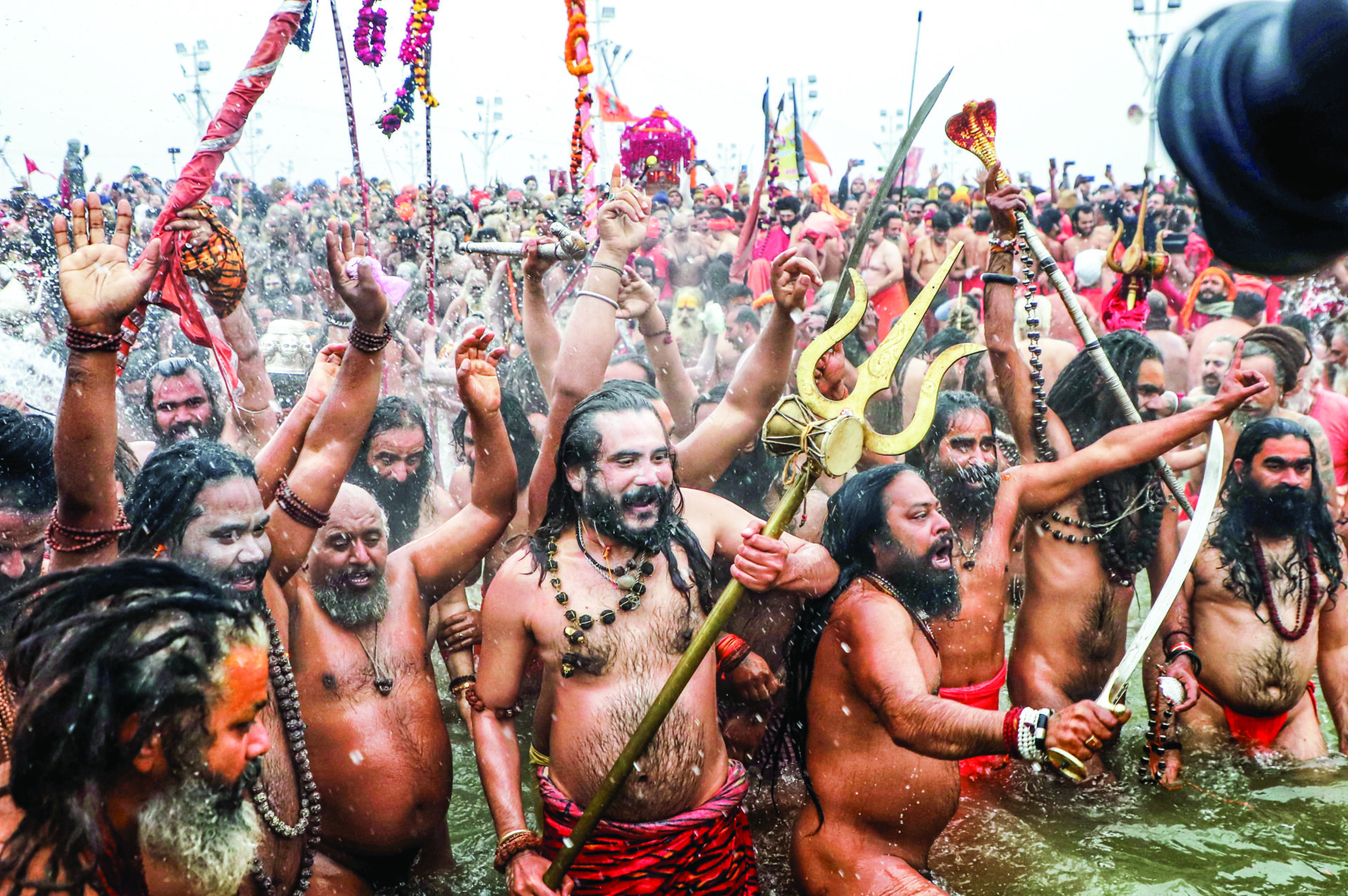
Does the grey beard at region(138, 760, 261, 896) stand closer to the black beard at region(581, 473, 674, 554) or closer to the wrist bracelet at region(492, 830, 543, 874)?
the wrist bracelet at region(492, 830, 543, 874)

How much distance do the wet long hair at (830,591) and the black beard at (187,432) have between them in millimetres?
2800

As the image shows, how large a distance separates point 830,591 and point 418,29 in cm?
356

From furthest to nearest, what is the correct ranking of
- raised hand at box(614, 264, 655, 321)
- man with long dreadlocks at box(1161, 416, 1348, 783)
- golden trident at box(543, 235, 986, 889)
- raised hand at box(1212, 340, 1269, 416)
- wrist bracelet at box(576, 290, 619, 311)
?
1. raised hand at box(614, 264, 655, 321)
2. man with long dreadlocks at box(1161, 416, 1348, 783)
3. wrist bracelet at box(576, 290, 619, 311)
4. raised hand at box(1212, 340, 1269, 416)
5. golden trident at box(543, 235, 986, 889)

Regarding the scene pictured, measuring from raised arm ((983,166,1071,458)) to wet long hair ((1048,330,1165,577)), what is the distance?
0.75ft

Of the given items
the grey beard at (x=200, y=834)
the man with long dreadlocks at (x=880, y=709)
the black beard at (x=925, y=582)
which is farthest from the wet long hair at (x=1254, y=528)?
the grey beard at (x=200, y=834)

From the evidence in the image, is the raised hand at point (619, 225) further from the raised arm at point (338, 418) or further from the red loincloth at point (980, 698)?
the red loincloth at point (980, 698)

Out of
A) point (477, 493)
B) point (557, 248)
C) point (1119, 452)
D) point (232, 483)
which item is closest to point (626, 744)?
point (477, 493)

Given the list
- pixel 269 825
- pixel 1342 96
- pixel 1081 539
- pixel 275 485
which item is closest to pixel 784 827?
pixel 1081 539

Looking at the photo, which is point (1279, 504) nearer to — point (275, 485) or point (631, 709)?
point (631, 709)

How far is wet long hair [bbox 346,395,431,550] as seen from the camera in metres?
4.51

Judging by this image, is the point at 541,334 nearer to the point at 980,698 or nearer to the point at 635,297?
the point at 635,297

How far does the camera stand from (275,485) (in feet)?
10.2

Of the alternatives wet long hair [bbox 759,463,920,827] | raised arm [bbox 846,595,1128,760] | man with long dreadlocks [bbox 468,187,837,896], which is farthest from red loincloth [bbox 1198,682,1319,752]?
man with long dreadlocks [bbox 468,187,837,896]

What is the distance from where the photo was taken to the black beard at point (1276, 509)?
441 centimetres
